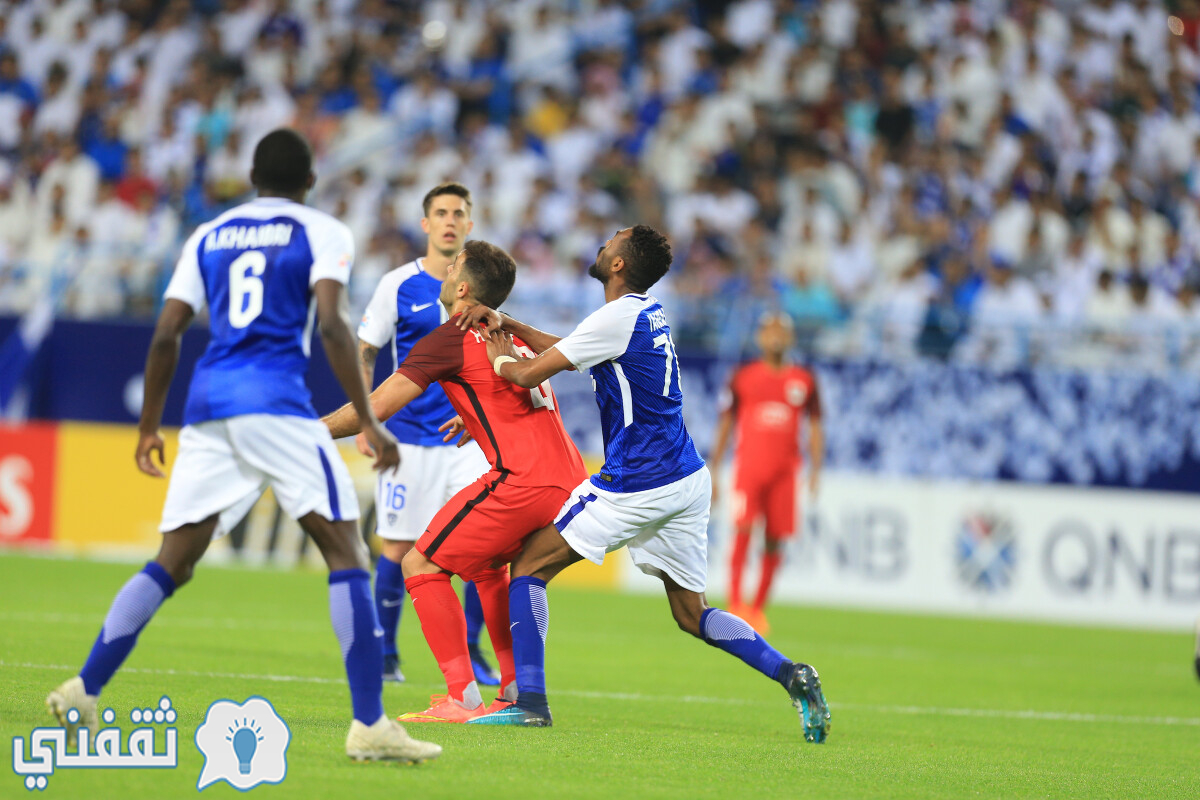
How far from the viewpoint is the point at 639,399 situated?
6.80 m

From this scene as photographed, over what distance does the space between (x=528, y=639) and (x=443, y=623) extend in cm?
39

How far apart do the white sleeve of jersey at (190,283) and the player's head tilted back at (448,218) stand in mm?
3150

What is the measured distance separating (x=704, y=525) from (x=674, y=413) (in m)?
0.54

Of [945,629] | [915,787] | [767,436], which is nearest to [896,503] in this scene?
[945,629]

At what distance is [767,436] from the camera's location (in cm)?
1379

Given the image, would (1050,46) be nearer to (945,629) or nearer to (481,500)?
(945,629)

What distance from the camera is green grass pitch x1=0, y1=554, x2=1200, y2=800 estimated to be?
5465 mm

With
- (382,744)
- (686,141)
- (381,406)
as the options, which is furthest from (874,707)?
(686,141)

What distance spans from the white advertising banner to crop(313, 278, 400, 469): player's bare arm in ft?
38.2

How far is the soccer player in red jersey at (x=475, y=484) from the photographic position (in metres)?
6.71

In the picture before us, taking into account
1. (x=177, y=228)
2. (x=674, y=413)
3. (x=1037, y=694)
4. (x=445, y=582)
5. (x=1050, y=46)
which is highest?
(x=1050, y=46)

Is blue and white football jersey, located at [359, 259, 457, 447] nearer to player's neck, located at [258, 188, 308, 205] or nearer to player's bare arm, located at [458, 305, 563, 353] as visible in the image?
player's bare arm, located at [458, 305, 563, 353]

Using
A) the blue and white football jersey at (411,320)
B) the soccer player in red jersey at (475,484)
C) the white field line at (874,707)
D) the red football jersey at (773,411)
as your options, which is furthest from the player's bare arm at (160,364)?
the red football jersey at (773,411)

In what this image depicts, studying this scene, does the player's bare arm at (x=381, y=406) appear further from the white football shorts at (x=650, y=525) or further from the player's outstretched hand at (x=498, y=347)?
the white football shorts at (x=650, y=525)
